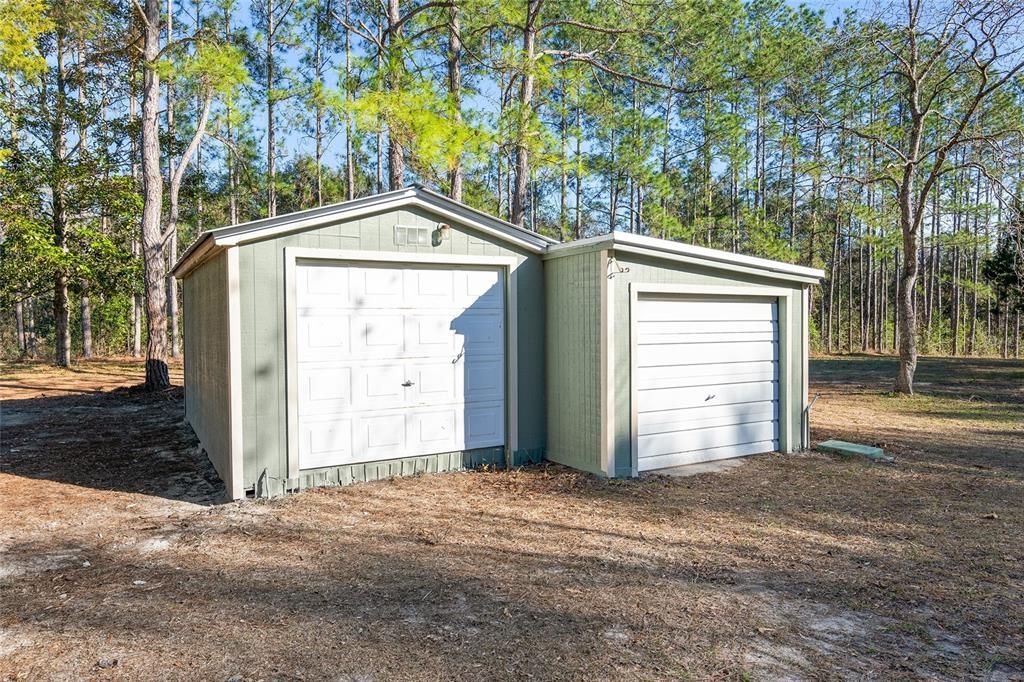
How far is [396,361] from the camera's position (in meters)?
5.84

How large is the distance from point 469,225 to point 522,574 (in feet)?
11.6

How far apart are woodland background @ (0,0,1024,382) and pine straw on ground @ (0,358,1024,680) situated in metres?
6.53

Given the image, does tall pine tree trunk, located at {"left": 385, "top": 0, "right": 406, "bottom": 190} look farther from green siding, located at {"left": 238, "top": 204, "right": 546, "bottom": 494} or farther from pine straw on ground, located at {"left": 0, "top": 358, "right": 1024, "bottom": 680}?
pine straw on ground, located at {"left": 0, "top": 358, "right": 1024, "bottom": 680}

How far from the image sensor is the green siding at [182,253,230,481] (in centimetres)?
539

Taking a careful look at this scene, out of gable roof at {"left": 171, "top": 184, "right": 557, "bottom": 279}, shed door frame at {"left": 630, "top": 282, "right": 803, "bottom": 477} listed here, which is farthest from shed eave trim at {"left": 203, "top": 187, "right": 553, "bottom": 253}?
shed door frame at {"left": 630, "top": 282, "right": 803, "bottom": 477}

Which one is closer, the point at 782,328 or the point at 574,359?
the point at 574,359

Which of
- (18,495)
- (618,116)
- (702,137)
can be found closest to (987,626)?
(18,495)

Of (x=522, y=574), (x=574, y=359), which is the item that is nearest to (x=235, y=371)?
(x=522, y=574)

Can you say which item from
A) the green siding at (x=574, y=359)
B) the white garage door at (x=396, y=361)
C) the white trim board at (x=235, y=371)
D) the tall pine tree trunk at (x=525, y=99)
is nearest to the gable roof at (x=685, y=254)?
the green siding at (x=574, y=359)

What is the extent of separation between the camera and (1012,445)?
7.41 m

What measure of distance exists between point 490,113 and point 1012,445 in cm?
939

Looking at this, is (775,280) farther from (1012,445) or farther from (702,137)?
(702,137)

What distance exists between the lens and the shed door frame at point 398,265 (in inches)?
209

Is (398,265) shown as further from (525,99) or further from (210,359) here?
(525,99)
